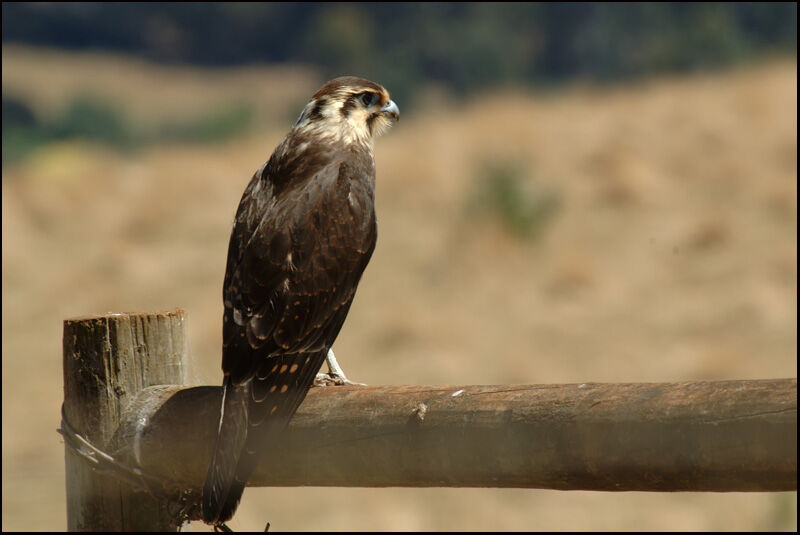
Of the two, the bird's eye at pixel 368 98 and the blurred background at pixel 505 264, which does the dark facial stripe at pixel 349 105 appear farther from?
the blurred background at pixel 505 264

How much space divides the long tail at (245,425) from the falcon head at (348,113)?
1253 mm

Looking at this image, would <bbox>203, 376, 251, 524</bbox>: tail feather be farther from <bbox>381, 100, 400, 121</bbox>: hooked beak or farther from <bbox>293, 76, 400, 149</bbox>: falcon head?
<bbox>381, 100, 400, 121</bbox>: hooked beak

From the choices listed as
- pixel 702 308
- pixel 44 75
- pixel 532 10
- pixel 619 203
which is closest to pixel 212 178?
pixel 619 203

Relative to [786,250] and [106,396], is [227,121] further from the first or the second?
[106,396]

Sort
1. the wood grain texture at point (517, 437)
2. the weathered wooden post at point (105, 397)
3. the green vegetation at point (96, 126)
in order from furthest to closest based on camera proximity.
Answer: the green vegetation at point (96, 126)
the weathered wooden post at point (105, 397)
the wood grain texture at point (517, 437)

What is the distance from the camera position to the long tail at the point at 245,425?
271 cm

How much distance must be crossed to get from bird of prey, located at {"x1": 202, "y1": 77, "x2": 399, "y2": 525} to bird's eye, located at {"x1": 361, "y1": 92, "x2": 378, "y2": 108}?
0.14 meters

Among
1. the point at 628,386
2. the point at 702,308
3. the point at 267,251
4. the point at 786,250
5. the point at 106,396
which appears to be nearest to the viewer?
the point at 628,386

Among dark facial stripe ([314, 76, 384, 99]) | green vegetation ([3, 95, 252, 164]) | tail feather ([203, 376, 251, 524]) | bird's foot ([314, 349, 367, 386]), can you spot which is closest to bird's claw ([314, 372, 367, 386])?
bird's foot ([314, 349, 367, 386])

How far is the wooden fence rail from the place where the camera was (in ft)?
7.29

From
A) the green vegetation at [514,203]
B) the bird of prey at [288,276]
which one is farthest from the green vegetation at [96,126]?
the bird of prey at [288,276]

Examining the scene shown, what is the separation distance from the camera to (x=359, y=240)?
3.55m

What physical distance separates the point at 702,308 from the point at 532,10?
66684mm

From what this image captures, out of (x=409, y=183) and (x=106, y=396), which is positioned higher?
(x=409, y=183)
